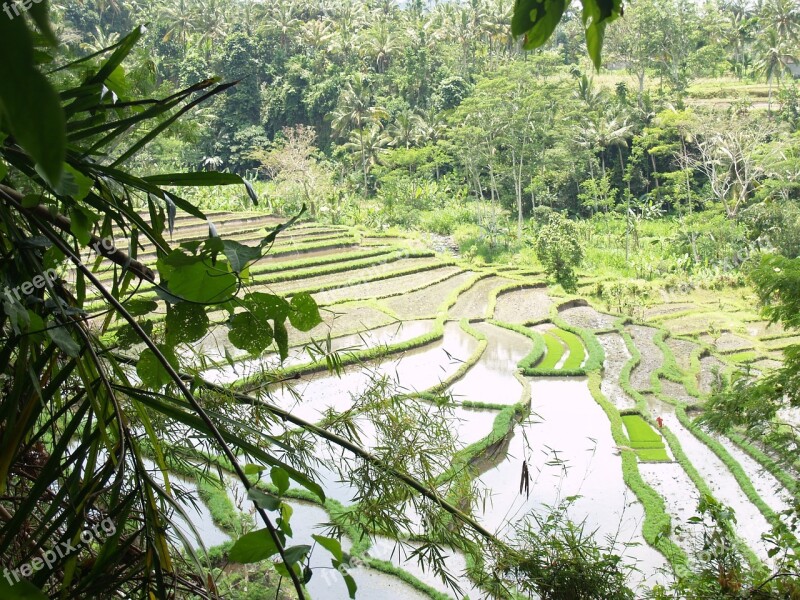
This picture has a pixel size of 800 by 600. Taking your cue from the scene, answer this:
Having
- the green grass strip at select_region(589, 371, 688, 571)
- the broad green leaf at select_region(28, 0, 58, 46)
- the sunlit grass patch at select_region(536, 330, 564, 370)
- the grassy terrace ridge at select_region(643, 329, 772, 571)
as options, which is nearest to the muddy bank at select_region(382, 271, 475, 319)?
the sunlit grass patch at select_region(536, 330, 564, 370)

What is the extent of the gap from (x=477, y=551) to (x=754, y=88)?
20.5 m

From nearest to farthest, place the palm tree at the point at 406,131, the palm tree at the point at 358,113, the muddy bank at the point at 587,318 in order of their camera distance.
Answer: the muddy bank at the point at 587,318, the palm tree at the point at 358,113, the palm tree at the point at 406,131

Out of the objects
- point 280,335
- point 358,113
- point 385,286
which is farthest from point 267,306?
point 358,113

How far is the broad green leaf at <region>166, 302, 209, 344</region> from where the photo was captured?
1.47 ft

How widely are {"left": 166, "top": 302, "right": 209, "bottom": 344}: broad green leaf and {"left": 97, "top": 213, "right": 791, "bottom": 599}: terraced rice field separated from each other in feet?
3.79

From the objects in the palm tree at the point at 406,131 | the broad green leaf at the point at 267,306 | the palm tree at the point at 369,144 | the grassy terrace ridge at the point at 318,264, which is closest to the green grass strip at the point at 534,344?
the grassy terrace ridge at the point at 318,264

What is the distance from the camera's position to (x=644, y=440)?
7.03 m

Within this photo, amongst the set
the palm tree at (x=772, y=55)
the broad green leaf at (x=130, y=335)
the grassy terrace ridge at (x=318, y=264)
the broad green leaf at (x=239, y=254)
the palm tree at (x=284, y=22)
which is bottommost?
the grassy terrace ridge at (x=318, y=264)

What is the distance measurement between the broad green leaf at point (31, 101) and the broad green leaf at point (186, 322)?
30cm

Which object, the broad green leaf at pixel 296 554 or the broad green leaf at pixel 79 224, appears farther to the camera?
the broad green leaf at pixel 79 224

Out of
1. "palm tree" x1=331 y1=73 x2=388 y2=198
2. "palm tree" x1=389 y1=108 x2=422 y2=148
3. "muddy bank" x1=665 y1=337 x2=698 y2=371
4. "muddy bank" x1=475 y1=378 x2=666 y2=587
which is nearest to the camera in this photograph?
"muddy bank" x1=475 y1=378 x2=666 y2=587

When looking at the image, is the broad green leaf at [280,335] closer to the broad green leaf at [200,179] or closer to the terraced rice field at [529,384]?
the broad green leaf at [200,179]

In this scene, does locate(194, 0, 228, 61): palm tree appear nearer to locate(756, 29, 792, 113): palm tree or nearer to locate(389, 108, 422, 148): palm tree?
locate(389, 108, 422, 148): palm tree

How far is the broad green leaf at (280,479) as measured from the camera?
354 millimetres
